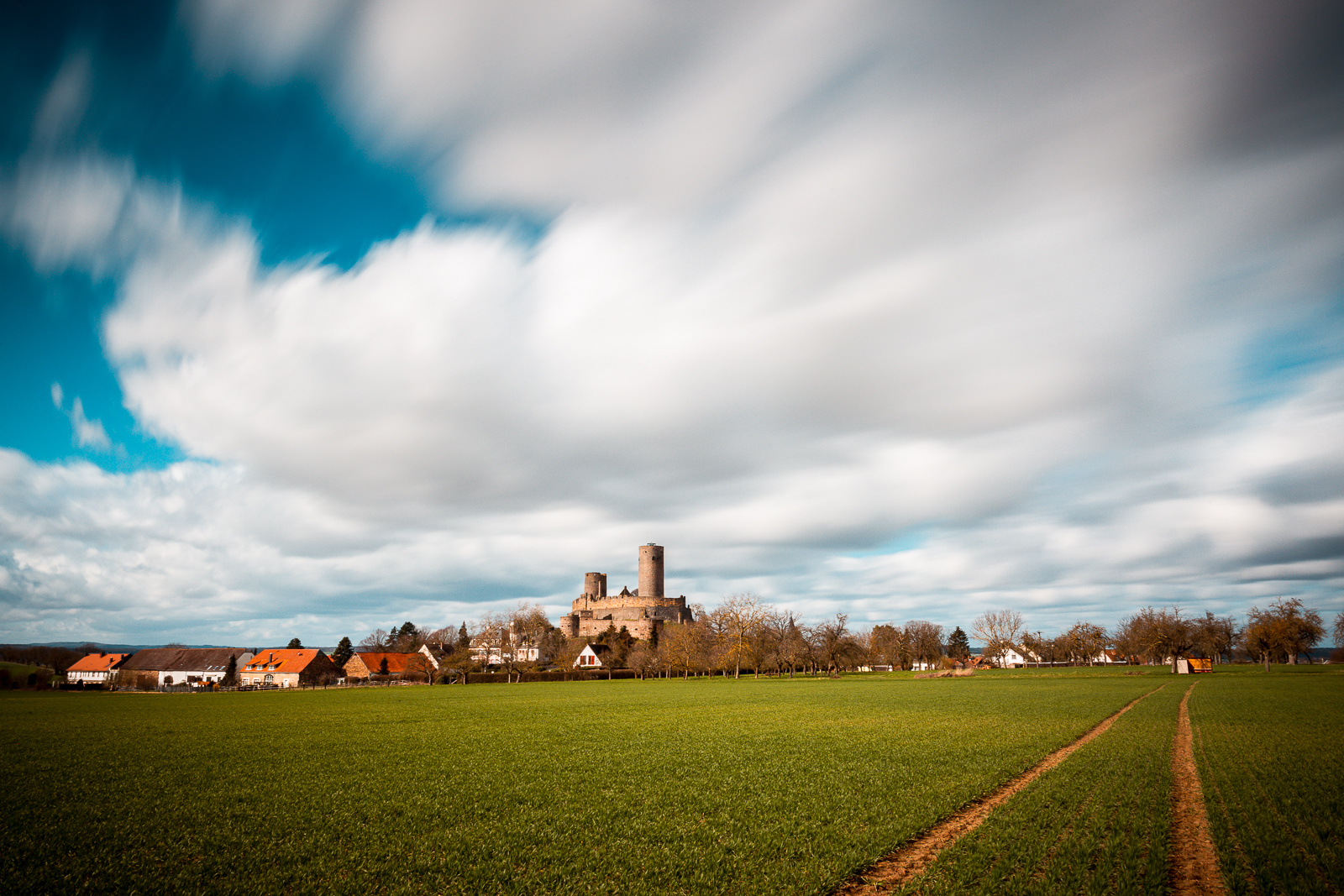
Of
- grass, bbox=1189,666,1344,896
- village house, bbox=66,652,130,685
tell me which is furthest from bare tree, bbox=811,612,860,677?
village house, bbox=66,652,130,685

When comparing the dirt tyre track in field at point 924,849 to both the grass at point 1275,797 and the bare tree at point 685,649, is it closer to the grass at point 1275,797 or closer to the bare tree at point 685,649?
the grass at point 1275,797

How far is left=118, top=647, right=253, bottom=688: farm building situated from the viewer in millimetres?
105769

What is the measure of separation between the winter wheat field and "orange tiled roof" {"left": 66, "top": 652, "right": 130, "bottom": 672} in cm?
11795

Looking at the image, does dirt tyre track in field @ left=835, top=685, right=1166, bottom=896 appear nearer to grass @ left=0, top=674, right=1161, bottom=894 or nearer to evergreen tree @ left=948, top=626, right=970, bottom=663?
grass @ left=0, top=674, right=1161, bottom=894

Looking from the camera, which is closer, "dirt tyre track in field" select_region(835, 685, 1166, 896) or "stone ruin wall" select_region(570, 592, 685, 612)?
"dirt tyre track in field" select_region(835, 685, 1166, 896)

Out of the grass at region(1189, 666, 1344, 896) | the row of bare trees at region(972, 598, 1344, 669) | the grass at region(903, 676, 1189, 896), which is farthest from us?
the row of bare trees at region(972, 598, 1344, 669)

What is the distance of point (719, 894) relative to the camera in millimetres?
8094

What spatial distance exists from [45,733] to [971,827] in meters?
33.2

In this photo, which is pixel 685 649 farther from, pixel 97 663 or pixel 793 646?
pixel 97 663

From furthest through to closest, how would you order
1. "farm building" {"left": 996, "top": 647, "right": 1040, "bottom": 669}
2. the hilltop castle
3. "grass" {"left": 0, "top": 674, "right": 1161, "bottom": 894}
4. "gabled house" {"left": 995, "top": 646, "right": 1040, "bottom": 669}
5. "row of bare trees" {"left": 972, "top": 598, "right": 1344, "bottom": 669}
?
1. the hilltop castle
2. "farm building" {"left": 996, "top": 647, "right": 1040, "bottom": 669}
3. "gabled house" {"left": 995, "top": 646, "right": 1040, "bottom": 669}
4. "row of bare trees" {"left": 972, "top": 598, "right": 1344, "bottom": 669}
5. "grass" {"left": 0, "top": 674, "right": 1161, "bottom": 894}

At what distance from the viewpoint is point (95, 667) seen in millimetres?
112438

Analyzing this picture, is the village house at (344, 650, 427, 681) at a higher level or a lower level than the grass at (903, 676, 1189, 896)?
lower

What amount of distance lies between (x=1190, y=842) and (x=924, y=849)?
4.53 m

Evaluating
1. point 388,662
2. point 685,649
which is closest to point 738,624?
point 685,649
